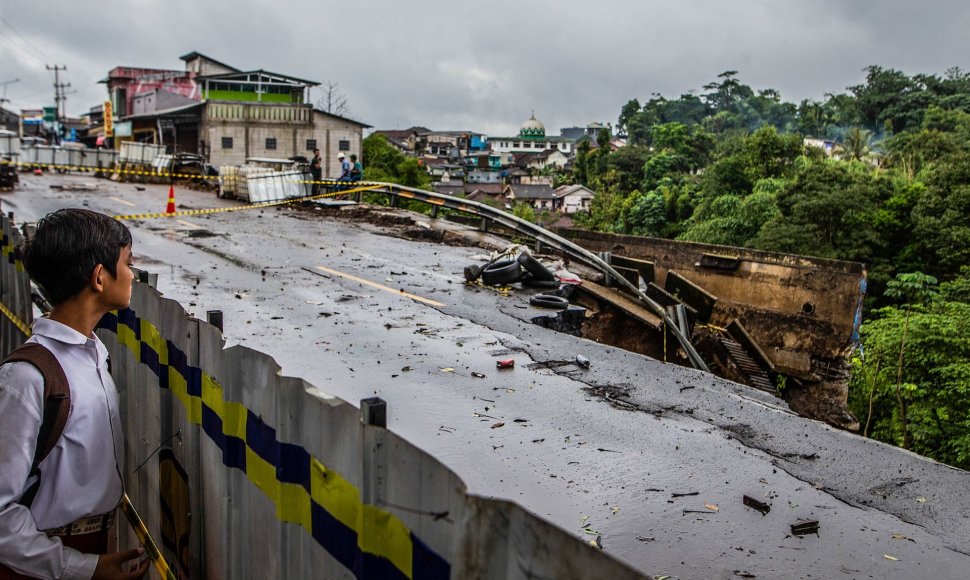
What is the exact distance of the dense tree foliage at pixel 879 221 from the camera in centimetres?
1480

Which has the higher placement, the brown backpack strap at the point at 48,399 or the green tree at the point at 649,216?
the brown backpack strap at the point at 48,399

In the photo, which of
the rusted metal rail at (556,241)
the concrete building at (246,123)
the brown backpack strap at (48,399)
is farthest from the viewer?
the concrete building at (246,123)

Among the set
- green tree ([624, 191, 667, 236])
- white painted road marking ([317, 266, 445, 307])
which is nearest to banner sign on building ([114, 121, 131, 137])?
green tree ([624, 191, 667, 236])

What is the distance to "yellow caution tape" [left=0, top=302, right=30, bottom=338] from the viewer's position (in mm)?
7980

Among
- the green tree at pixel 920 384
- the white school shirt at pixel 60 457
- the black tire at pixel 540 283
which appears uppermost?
the white school shirt at pixel 60 457

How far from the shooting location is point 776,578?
439cm

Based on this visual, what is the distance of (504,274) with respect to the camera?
42.7ft

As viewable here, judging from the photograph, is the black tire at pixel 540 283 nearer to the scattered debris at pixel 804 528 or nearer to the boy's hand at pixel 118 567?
the scattered debris at pixel 804 528

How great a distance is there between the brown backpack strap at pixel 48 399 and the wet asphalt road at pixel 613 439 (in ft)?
10.3

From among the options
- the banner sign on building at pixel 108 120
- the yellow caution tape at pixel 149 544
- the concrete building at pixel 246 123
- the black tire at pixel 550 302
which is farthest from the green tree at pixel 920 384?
the banner sign on building at pixel 108 120

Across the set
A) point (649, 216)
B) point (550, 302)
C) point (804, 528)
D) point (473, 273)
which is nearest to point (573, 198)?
point (649, 216)

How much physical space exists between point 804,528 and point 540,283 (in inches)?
327

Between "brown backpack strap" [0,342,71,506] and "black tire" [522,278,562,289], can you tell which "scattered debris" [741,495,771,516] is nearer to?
"brown backpack strap" [0,342,71,506]

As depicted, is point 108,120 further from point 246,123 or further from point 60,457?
point 60,457
